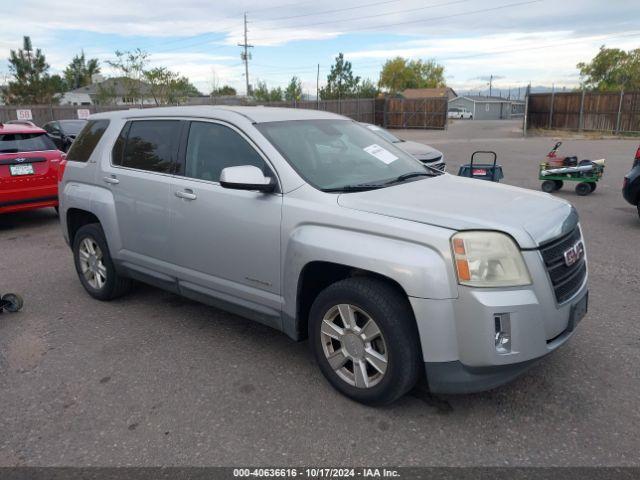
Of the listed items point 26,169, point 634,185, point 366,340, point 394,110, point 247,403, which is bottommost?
point 247,403

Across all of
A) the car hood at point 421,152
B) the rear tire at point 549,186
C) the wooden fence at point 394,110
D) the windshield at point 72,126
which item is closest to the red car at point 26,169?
the car hood at point 421,152

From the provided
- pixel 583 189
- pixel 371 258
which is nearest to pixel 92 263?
pixel 371 258

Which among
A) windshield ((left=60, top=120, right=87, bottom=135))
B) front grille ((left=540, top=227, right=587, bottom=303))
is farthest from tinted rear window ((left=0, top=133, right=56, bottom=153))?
windshield ((left=60, top=120, right=87, bottom=135))

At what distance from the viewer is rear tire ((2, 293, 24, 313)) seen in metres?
4.77

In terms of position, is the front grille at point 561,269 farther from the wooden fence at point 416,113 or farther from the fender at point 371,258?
the wooden fence at point 416,113

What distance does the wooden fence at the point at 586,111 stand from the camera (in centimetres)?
2831

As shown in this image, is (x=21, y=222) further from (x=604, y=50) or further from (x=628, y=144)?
(x=604, y=50)

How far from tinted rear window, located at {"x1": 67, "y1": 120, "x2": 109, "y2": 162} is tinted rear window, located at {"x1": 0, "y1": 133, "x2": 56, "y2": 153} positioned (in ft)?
12.2

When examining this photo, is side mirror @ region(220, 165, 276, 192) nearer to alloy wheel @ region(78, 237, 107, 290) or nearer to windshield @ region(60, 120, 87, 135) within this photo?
alloy wheel @ region(78, 237, 107, 290)

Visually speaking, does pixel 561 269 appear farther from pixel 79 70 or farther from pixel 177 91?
pixel 79 70

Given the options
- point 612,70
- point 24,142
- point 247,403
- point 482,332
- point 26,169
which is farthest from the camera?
point 612,70

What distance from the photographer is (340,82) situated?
2576 inches

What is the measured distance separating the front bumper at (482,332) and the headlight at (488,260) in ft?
0.14

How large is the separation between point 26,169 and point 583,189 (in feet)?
33.0
